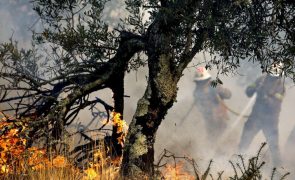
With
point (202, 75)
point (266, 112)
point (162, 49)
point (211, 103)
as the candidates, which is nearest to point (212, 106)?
point (211, 103)

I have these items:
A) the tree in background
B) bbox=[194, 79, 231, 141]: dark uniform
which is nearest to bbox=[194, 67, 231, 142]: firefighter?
bbox=[194, 79, 231, 141]: dark uniform

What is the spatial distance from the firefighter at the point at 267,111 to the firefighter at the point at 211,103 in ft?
3.68

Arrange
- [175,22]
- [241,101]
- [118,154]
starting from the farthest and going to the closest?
[241,101] → [118,154] → [175,22]

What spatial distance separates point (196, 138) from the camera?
65.6 feet

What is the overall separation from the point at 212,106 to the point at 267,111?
8.22 feet

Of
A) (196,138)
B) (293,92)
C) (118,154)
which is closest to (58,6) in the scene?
(118,154)

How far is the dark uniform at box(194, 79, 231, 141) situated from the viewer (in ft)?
60.3

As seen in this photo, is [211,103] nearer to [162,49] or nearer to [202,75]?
[202,75]

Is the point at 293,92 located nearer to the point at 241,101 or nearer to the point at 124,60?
the point at 241,101

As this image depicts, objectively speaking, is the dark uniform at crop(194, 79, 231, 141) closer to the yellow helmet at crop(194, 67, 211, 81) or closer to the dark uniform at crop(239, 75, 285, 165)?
the yellow helmet at crop(194, 67, 211, 81)

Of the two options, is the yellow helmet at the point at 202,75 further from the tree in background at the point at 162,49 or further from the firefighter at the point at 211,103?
the tree in background at the point at 162,49

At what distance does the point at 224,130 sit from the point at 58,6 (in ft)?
45.1

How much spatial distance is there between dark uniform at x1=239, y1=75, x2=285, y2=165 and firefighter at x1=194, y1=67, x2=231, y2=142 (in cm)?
113

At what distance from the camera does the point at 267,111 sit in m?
18.2
